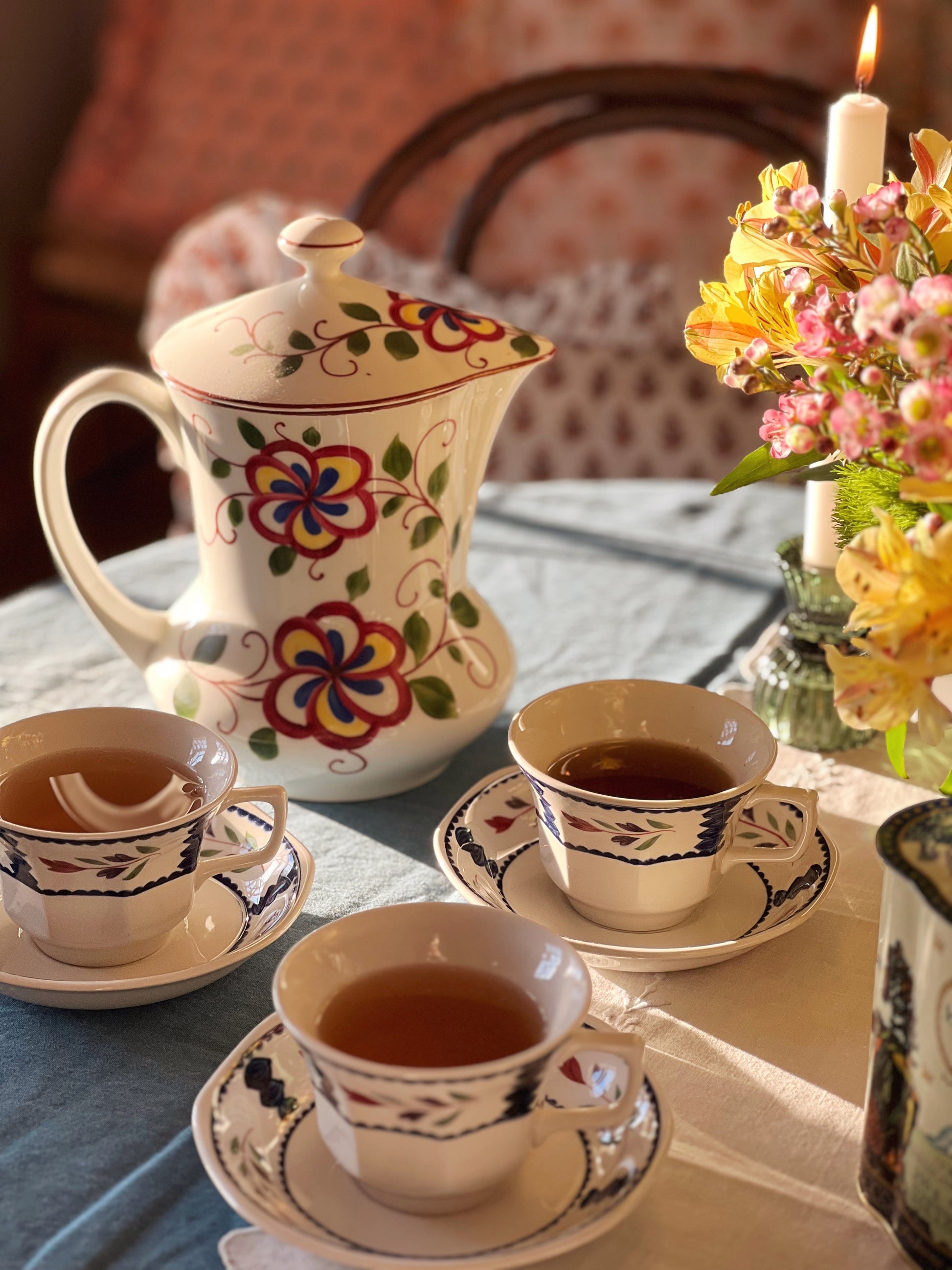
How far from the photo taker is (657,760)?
0.66m

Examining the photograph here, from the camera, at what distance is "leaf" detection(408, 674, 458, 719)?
72 cm

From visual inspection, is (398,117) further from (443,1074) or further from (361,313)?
(443,1074)

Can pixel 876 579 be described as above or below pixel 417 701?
above

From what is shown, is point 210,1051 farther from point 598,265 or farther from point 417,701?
point 598,265

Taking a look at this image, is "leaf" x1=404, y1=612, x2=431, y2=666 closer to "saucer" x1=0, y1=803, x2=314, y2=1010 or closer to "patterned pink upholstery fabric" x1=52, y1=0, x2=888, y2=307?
"saucer" x1=0, y1=803, x2=314, y2=1010

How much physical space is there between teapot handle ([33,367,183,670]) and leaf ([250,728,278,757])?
0.09 metres

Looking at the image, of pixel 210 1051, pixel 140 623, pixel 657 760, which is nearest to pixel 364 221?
pixel 140 623

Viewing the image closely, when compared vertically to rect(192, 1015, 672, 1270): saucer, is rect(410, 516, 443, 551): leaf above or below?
above

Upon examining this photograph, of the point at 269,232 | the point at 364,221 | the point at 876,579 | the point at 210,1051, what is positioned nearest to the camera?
the point at 876,579

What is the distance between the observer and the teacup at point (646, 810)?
58cm

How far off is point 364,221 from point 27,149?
1488 mm

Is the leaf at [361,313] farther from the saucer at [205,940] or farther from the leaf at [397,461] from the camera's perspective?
the saucer at [205,940]

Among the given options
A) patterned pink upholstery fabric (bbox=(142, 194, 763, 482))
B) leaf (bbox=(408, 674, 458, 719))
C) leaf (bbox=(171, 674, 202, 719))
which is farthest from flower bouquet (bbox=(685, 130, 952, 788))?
patterned pink upholstery fabric (bbox=(142, 194, 763, 482))

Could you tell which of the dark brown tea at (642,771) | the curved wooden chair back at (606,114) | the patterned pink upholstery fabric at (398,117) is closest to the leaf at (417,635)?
the dark brown tea at (642,771)
